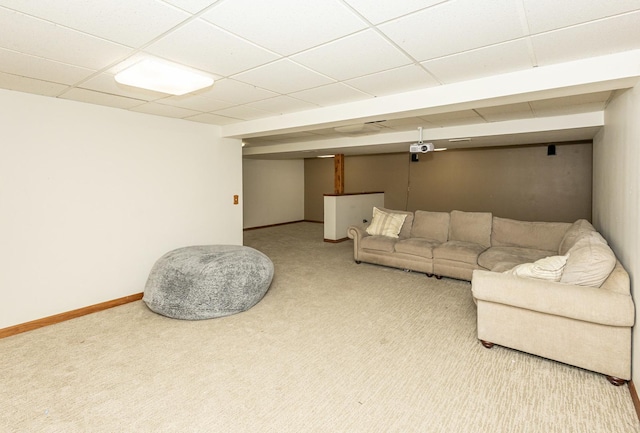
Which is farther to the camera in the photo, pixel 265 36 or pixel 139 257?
pixel 139 257

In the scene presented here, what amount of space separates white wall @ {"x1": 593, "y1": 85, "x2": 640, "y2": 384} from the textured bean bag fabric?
321 centimetres

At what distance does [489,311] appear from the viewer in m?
2.75

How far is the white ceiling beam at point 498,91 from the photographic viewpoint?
2242 mm

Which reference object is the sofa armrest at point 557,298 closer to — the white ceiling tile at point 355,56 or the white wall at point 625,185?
the white wall at point 625,185

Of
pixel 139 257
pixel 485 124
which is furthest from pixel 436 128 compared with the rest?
pixel 139 257

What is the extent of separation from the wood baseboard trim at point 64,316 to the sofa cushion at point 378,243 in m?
3.32

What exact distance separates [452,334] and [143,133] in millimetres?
4109

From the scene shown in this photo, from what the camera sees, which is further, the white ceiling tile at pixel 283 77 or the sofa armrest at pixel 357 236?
the sofa armrest at pixel 357 236

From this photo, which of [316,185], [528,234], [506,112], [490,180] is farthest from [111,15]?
[316,185]

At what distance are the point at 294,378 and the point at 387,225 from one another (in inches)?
146

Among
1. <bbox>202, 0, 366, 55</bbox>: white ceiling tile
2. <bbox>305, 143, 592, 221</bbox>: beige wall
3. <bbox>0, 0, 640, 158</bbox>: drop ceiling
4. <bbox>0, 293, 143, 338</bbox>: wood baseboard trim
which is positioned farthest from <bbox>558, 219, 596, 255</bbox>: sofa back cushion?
<bbox>0, 293, 143, 338</bbox>: wood baseboard trim

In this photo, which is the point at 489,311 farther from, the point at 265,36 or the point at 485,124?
the point at 485,124

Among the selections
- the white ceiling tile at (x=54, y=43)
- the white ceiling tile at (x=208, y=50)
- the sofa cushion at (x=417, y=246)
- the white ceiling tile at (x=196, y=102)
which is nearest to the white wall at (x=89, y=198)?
the white ceiling tile at (x=196, y=102)

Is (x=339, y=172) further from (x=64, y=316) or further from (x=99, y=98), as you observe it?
(x=64, y=316)
